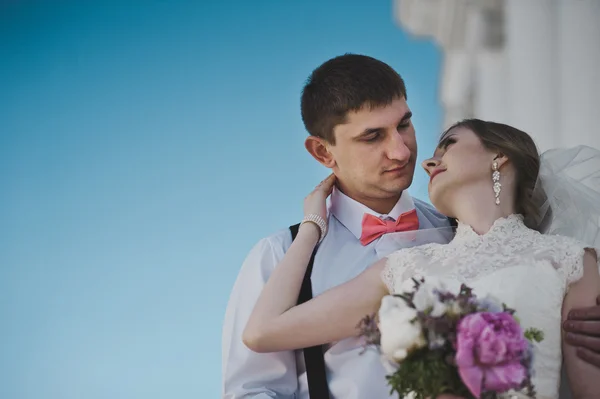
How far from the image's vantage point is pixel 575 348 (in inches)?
134

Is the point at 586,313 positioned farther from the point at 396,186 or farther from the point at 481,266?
the point at 396,186

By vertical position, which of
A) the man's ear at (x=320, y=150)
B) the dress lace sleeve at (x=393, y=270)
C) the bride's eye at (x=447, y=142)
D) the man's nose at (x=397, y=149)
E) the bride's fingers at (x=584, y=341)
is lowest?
the bride's fingers at (x=584, y=341)

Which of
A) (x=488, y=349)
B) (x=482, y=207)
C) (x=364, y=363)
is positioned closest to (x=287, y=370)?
(x=364, y=363)

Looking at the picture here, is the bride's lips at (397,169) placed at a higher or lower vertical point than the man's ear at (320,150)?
lower

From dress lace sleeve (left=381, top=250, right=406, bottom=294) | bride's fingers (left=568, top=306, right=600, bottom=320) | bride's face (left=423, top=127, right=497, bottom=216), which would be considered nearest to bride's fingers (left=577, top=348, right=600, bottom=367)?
bride's fingers (left=568, top=306, right=600, bottom=320)

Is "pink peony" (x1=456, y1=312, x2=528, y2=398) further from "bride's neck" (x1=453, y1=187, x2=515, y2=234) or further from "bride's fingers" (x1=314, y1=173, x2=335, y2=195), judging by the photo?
"bride's fingers" (x1=314, y1=173, x2=335, y2=195)

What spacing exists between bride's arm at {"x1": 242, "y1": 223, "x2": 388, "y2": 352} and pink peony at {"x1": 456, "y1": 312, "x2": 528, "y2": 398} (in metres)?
0.97

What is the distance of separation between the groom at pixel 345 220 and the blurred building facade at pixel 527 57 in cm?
362

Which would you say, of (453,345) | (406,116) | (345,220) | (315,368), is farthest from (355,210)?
Answer: (453,345)

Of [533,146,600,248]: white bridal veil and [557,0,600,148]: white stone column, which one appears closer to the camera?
[533,146,600,248]: white bridal veil

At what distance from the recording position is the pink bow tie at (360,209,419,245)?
4398 mm

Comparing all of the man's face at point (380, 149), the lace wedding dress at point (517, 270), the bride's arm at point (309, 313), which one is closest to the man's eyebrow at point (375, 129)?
the man's face at point (380, 149)

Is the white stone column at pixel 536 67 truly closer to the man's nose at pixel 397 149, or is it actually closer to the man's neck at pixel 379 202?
the man's neck at pixel 379 202

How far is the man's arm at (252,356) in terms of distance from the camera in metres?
4.12
